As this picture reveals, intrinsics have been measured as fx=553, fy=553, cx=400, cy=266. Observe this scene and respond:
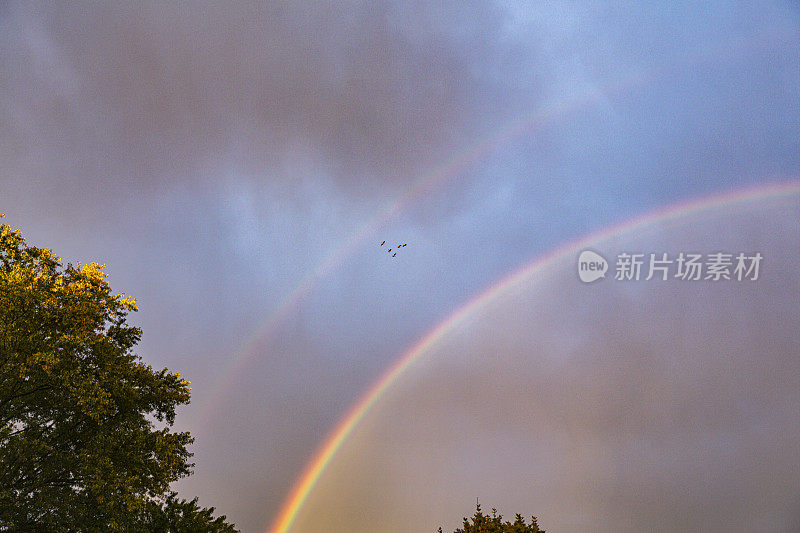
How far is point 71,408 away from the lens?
22.5 metres

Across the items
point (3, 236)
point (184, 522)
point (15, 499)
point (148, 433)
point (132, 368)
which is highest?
point (3, 236)

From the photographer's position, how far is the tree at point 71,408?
20438 millimetres

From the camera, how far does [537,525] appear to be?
115 ft

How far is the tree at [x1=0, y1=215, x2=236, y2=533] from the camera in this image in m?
20.4

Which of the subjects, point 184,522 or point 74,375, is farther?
point 184,522

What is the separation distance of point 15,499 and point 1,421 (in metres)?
3.43

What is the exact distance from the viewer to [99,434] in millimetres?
21625

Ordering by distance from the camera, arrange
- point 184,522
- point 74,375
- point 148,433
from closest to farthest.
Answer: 1. point 74,375
2. point 148,433
3. point 184,522

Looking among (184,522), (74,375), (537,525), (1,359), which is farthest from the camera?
(537,525)

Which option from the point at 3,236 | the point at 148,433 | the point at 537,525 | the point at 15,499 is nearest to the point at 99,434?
the point at 148,433

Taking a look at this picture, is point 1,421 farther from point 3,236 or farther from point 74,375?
point 3,236

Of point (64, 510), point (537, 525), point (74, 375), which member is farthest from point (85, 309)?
point (537, 525)

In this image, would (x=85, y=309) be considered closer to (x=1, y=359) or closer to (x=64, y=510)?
(x=1, y=359)

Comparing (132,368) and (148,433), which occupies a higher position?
(132,368)
